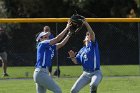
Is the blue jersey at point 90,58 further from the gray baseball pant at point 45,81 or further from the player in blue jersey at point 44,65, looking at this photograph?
the gray baseball pant at point 45,81

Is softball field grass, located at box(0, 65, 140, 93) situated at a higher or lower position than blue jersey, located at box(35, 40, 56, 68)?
lower

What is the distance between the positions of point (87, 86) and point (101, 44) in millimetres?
6994

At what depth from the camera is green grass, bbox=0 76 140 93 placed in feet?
51.4

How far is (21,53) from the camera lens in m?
23.4

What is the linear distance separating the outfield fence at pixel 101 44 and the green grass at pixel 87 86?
2.76m

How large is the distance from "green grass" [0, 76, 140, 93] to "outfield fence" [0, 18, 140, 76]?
276 cm

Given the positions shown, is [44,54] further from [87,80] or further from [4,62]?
[4,62]

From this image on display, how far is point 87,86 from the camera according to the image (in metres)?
16.9

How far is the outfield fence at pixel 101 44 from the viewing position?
22.4m

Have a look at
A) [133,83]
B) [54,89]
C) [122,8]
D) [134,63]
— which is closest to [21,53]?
[134,63]

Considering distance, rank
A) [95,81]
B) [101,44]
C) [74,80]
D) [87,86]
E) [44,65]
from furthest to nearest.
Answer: [101,44] → [74,80] → [87,86] → [95,81] → [44,65]

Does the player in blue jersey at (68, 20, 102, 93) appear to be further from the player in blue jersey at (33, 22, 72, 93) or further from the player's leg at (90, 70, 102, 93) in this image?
the player in blue jersey at (33, 22, 72, 93)

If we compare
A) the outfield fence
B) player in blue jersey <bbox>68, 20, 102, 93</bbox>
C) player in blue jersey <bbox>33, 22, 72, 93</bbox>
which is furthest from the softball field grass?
player in blue jersey <bbox>33, 22, 72, 93</bbox>

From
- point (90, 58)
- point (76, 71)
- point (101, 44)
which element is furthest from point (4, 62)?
point (90, 58)
